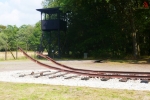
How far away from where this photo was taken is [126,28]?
30594 millimetres

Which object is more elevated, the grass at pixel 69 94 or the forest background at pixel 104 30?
the forest background at pixel 104 30

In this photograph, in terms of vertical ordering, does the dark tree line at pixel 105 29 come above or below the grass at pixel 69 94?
above

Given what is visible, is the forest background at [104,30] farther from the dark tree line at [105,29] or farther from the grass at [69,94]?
the grass at [69,94]

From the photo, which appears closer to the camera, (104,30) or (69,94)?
(69,94)

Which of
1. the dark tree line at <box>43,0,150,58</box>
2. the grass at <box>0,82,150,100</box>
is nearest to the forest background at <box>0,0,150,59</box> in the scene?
the dark tree line at <box>43,0,150,58</box>

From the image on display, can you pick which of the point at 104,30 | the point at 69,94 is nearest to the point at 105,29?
the point at 104,30

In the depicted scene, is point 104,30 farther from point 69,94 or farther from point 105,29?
point 69,94

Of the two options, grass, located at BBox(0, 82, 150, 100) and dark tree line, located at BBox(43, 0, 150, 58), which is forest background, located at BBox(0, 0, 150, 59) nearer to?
dark tree line, located at BBox(43, 0, 150, 58)

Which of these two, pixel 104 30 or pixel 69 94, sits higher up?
pixel 104 30

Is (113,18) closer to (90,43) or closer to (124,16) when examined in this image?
(124,16)

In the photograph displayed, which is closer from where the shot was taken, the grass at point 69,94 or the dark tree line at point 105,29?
the grass at point 69,94

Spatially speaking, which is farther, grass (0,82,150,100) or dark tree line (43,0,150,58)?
dark tree line (43,0,150,58)

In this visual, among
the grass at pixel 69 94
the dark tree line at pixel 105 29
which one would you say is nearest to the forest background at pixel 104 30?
the dark tree line at pixel 105 29

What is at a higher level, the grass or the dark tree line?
the dark tree line
